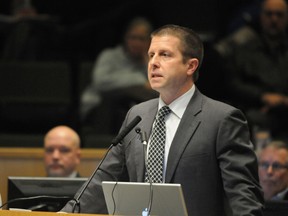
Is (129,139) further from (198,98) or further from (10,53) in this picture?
(10,53)

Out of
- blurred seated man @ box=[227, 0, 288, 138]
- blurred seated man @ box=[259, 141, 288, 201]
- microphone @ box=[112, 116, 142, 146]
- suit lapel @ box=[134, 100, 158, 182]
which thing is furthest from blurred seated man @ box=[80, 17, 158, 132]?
microphone @ box=[112, 116, 142, 146]

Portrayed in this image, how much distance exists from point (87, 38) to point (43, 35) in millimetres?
485

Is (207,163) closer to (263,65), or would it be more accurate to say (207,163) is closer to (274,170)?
(274,170)

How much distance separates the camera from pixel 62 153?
6898mm

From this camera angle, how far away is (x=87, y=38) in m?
9.15

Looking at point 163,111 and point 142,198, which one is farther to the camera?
point 163,111

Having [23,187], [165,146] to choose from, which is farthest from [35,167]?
[165,146]

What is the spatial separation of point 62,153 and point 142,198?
8.42ft

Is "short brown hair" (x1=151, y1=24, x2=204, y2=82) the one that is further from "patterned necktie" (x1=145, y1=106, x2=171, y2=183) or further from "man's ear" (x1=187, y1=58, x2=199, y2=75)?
"patterned necktie" (x1=145, y1=106, x2=171, y2=183)

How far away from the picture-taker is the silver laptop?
430cm

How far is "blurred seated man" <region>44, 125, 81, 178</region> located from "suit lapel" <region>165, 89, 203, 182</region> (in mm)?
2170

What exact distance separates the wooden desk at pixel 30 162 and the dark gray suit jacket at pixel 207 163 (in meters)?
2.34

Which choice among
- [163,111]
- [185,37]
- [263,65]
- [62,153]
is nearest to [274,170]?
[62,153]

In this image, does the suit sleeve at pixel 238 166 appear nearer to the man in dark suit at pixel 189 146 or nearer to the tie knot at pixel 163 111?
the man in dark suit at pixel 189 146
